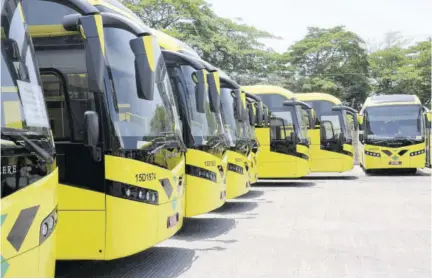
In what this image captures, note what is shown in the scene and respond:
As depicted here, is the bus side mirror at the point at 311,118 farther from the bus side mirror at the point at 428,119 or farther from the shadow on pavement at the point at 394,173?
the bus side mirror at the point at 428,119

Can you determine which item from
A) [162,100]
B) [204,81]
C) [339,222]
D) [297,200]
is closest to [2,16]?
[162,100]

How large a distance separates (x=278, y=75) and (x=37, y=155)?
4068 centimetres

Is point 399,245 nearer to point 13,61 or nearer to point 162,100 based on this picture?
point 162,100

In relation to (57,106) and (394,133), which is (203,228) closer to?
(57,106)

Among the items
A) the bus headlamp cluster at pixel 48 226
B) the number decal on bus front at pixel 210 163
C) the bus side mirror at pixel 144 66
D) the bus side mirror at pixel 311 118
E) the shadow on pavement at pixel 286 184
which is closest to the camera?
the bus headlamp cluster at pixel 48 226

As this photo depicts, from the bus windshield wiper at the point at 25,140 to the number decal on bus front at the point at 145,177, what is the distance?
1846 millimetres

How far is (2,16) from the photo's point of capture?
391 cm

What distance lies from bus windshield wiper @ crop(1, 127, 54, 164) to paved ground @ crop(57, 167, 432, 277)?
2674 millimetres

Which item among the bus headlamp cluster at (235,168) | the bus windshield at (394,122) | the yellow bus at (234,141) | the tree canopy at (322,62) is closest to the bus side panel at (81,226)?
the yellow bus at (234,141)

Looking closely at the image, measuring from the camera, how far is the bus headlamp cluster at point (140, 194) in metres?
5.75

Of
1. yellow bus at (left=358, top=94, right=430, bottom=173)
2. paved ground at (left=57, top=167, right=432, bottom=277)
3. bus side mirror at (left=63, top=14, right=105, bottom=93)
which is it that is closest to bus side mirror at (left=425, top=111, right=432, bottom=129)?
yellow bus at (left=358, top=94, right=430, bottom=173)

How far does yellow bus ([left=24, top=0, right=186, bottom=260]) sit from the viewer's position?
A: 563 cm

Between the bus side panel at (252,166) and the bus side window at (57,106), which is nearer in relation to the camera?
the bus side window at (57,106)

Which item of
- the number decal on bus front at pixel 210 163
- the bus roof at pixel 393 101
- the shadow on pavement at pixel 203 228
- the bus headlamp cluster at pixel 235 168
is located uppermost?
the number decal on bus front at pixel 210 163
